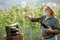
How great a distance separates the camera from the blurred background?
140cm

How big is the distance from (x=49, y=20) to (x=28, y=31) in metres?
0.21

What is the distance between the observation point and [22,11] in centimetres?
142

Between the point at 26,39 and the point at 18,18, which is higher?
the point at 18,18

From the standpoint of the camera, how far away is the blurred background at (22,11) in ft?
4.60

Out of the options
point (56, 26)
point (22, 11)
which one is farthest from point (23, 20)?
point (56, 26)

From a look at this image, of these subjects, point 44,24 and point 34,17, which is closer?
point 44,24

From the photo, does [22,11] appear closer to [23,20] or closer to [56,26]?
[23,20]

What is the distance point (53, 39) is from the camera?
4.60 feet

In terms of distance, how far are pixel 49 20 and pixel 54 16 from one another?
0.05 meters

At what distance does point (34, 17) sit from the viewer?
1.43 metres

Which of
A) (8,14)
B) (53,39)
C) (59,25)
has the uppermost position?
(8,14)

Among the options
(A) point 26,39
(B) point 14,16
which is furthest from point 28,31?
(B) point 14,16

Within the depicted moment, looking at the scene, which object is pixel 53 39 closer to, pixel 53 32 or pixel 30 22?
pixel 53 32

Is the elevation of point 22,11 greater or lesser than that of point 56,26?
greater
